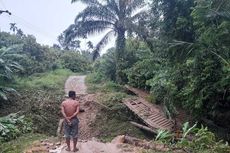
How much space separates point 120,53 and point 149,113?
29.1 feet

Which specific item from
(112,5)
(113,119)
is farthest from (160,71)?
(112,5)

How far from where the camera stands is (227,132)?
1501 cm

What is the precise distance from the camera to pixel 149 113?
17.0 meters

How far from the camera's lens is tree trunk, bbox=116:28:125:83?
2480 centimetres

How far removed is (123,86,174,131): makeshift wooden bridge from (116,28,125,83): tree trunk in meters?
5.31

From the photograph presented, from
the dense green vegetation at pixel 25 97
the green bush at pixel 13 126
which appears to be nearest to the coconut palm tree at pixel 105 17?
the dense green vegetation at pixel 25 97

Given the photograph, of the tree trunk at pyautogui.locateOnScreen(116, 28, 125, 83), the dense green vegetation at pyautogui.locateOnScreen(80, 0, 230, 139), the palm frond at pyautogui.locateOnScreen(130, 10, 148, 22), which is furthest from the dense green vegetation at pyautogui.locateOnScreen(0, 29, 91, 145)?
the palm frond at pyautogui.locateOnScreen(130, 10, 148, 22)

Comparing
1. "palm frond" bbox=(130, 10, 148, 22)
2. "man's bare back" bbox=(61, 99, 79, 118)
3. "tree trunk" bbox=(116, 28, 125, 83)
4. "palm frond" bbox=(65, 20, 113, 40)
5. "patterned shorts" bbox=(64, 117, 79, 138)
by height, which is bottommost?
"patterned shorts" bbox=(64, 117, 79, 138)

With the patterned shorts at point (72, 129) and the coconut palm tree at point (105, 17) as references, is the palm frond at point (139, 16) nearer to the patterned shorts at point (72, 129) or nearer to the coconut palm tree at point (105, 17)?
the coconut palm tree at point (105, 17)

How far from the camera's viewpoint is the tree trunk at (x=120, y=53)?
24.8 metres

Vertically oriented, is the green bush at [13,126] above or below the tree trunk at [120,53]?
below

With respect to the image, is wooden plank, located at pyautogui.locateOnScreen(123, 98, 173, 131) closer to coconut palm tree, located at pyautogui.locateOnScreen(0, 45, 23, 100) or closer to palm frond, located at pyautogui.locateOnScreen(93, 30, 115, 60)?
coconut palm tree, located at pyautogui.locateOnScreen(0, 45, 23, 100)

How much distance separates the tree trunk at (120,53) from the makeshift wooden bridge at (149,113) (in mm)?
5312

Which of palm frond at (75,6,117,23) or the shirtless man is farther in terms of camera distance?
palm frond at (75,6,117,23)
